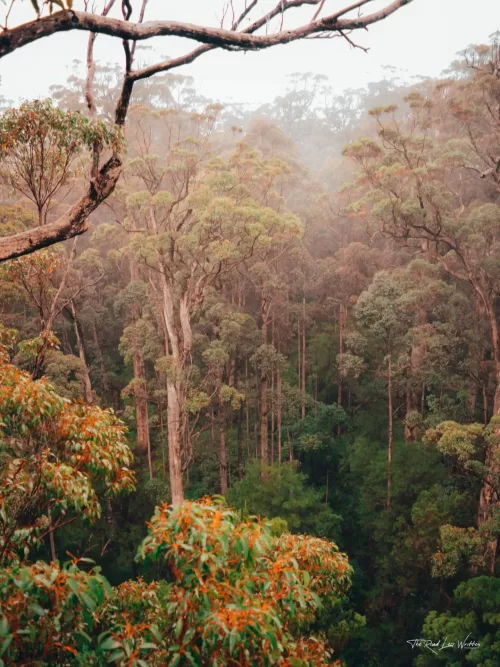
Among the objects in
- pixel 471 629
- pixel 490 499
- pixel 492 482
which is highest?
pixel 492 482

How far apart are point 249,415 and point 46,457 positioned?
639 inches

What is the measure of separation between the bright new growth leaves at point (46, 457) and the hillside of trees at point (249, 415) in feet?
0.07

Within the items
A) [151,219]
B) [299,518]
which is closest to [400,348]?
[299,518]

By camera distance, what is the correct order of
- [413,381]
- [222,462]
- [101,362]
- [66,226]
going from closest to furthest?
[66,226] < [413,381] < [222,462] < [101,362]

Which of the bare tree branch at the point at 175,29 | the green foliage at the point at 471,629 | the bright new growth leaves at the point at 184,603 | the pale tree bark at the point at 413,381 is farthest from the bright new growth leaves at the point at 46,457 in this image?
the pale tree bark at the point at 413,381

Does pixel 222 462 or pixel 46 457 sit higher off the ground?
pixel 46 457

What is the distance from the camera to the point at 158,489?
1532 cm

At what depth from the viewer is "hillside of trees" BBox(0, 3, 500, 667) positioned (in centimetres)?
248

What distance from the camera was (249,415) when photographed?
19.4m

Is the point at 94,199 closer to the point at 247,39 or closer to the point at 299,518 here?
the point at 247,39

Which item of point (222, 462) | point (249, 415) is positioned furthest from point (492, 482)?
point (249, 415)

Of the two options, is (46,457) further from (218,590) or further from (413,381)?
(413,381)

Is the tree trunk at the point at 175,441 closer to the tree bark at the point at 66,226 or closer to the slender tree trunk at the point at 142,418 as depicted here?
the slender tree trunk at the point at 142,418

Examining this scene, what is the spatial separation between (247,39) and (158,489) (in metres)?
14.4
